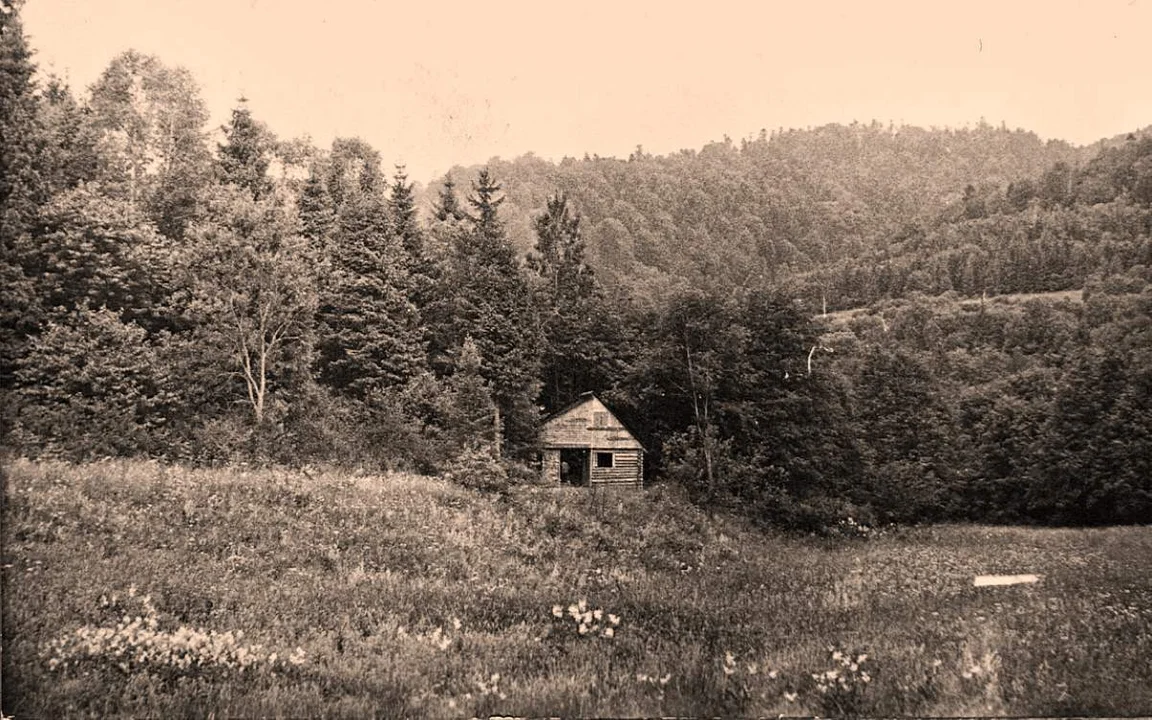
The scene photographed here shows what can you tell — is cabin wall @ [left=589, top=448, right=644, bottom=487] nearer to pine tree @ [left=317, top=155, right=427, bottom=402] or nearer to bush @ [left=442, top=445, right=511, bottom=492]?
pine tree @ [left=317, top=155, right=427, bottom=402]

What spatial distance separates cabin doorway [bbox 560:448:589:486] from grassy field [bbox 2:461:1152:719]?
22592 mm

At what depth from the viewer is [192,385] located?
78.6ft

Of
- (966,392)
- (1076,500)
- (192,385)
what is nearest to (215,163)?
(192,385)

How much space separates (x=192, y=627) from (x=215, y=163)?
32.6m

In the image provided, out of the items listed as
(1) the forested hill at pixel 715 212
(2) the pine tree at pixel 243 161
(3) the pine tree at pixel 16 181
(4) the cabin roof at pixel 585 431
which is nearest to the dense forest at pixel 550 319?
(3) the pine tree at pixel 16 181

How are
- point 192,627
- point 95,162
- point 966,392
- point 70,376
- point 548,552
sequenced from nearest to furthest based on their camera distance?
point 192,627 < point 548,552 < point 70,376 < point 95,162 < point 966,392

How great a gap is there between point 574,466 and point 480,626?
3108cm

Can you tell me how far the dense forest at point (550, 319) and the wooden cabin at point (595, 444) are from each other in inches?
51.6

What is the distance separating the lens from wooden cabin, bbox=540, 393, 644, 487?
33625 millimetres

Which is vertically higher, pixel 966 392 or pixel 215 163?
pixel 215 163

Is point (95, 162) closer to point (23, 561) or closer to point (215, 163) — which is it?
point (215, 163)

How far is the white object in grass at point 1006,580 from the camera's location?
10.7m

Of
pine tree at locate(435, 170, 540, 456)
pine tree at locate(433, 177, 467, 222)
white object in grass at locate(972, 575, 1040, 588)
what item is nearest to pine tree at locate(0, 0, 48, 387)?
white object in grass at locate(972, 575, 1040, 588)

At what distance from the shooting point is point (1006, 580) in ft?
36.2
